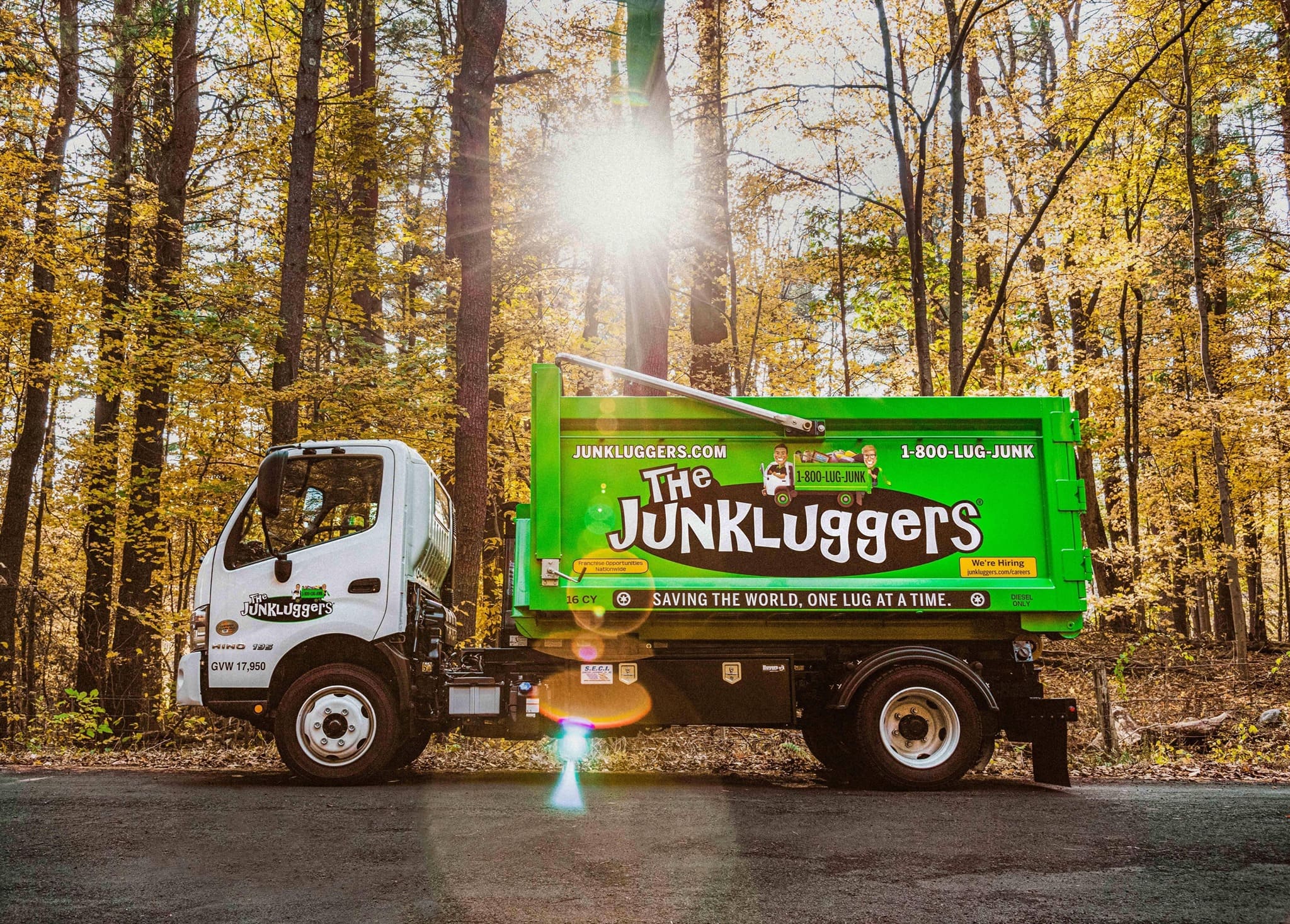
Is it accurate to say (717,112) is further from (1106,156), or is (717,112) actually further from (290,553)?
(290,553)

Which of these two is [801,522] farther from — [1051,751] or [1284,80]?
[1284,80]

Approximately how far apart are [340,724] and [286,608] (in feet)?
3.15

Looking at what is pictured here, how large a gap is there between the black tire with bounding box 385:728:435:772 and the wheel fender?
3.30 m

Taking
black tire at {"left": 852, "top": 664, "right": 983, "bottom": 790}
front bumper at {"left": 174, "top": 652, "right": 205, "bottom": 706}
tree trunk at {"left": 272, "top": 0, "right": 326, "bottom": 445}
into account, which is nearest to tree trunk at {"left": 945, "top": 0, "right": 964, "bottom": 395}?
black tire at {"left": 852, "top": 664, "right": 983, "bottom": 790}

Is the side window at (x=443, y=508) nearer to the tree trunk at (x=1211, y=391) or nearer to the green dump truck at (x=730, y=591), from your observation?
the green dump truck at (x=730, y=591)

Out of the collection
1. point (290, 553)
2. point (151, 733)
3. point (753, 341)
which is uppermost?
point (753, 341)

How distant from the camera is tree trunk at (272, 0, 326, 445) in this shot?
1253 centimetres

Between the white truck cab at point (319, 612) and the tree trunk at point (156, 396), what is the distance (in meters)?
4.31

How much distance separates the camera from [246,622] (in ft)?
25.0

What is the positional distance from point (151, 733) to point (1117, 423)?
70.9 ft

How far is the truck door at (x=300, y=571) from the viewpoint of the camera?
24.9 feet

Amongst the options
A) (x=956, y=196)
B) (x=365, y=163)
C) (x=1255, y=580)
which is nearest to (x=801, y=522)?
(x=956, y=196)

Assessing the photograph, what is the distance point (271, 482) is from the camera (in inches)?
286

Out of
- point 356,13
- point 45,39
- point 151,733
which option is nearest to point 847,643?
point 151,733
